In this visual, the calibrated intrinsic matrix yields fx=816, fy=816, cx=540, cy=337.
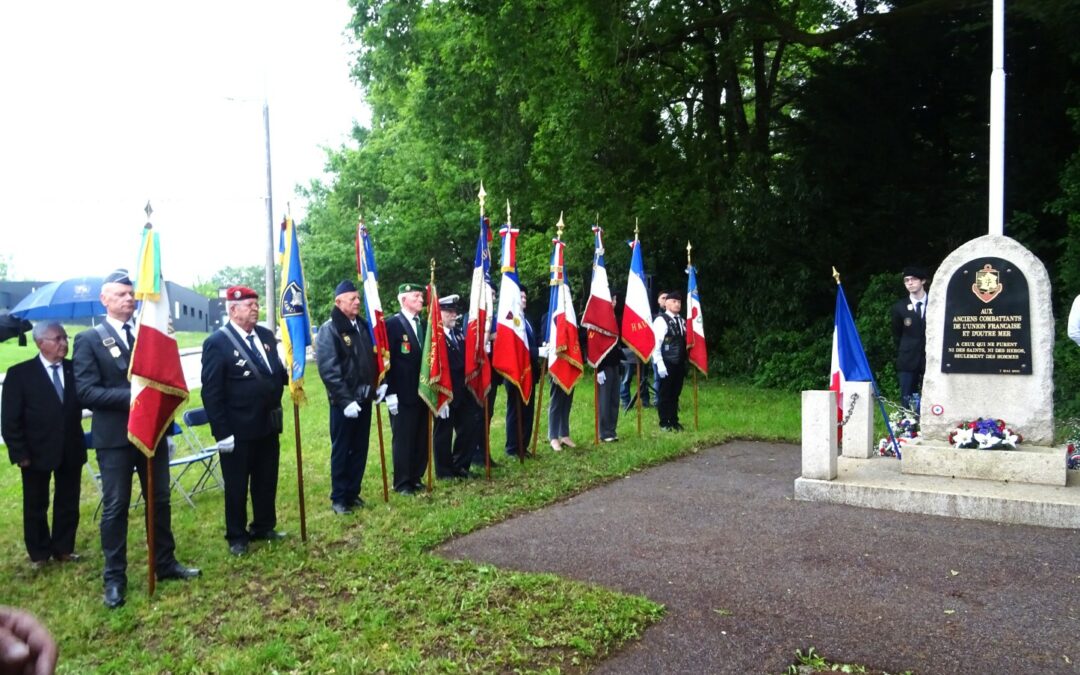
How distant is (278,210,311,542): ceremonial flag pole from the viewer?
6.07m

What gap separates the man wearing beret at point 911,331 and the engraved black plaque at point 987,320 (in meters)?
1.88

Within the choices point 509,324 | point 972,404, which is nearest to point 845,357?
point 972,404

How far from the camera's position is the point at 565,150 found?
48.4 ft

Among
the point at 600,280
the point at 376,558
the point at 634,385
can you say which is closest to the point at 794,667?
the point at 376,558

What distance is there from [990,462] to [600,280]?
15.1 feet

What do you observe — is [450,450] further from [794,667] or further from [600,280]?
[794,667]

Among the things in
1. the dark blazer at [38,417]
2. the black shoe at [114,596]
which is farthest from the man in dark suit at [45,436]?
the black shoe at [114,596]

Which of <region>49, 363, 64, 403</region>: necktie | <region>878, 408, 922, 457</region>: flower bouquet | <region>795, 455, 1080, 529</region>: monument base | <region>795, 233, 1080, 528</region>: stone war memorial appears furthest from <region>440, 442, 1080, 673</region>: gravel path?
<region>49, 363, 64, 403</region>: necktie

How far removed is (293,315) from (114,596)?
229 centimetres

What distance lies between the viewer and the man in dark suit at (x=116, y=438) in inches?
198

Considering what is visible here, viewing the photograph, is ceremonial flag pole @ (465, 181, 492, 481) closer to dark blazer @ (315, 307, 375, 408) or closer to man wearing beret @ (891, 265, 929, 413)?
dark blazer @ (315, 307, 375, 408)

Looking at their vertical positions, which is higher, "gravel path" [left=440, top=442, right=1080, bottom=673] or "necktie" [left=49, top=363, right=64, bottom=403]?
"necktie" [left=49, top=363, right=64, bottom=403]

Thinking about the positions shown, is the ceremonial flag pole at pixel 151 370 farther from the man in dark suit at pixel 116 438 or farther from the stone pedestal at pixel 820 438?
the stone pedestal at pixel 820 438

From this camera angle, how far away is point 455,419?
8.21m
